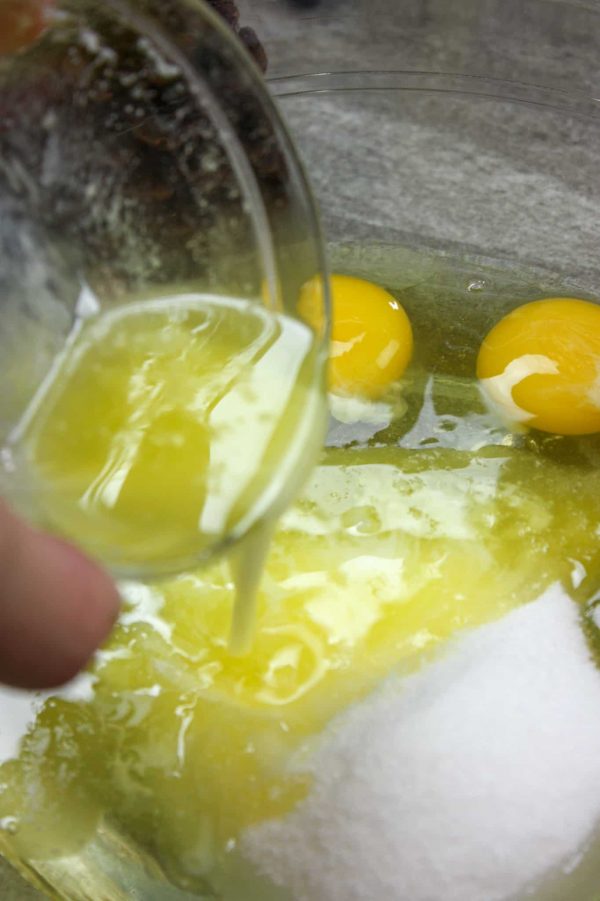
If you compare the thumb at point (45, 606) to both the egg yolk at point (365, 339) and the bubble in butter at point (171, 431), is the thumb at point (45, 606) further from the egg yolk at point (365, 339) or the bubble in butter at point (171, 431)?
the egg yolk at point (365, 339)

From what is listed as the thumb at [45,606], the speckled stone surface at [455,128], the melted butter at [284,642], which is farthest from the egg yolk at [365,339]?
the thumb at [45,606]

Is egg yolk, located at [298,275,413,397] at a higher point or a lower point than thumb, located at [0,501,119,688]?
lower

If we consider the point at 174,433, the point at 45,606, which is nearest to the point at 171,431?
the point at 174,433

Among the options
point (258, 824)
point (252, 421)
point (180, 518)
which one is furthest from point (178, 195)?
point (258, 824)

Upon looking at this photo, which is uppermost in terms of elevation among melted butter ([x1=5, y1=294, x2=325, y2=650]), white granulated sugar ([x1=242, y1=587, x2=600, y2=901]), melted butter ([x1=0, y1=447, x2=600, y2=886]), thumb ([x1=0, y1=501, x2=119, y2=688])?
thumb ([x1=0, y1=501, x2=119, y2=688])

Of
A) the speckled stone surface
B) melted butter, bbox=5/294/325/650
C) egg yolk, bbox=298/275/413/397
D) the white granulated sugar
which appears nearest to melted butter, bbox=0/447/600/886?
the white granulated sugar

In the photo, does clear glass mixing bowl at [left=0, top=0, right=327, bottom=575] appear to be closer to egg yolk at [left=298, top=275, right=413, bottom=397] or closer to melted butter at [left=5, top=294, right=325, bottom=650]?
melted butter at [left=5, top=294, right=325, bottom=650]

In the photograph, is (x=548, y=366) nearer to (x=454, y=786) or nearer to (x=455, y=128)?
(x=455, y=128)

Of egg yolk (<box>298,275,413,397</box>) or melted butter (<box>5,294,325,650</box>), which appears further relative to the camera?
egg yolk (<box>298,275,413,397</box>)
